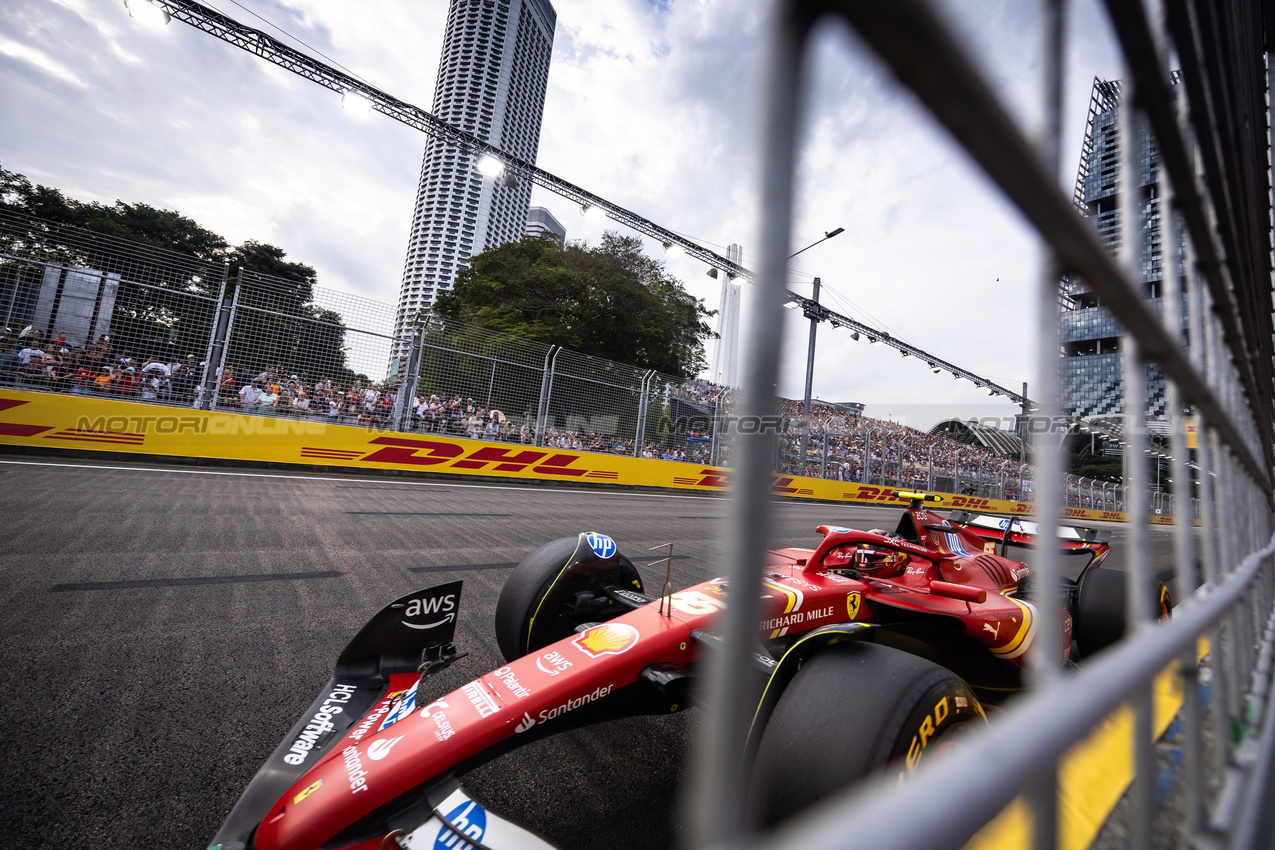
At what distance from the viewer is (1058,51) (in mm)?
430

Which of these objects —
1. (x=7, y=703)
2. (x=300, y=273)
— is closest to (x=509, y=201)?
(x=300, y=273)

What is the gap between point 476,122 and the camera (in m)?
45.3

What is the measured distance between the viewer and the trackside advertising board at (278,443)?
7.06 metres

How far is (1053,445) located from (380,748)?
4.58ft

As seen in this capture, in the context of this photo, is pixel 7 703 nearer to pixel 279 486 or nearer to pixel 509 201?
pixel 279 486

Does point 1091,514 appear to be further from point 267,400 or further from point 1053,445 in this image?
point 1053,445

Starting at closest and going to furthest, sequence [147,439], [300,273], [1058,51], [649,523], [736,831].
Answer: [736,831], [1058,51], [649,523], [147,439], [300,273]

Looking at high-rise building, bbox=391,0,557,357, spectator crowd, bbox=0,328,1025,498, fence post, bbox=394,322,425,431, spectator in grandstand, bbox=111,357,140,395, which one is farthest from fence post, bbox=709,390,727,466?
high-rise building, bbox=391,0,557,357

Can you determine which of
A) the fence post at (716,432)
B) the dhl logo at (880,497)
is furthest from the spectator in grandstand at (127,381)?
the dhl logo at (880,497)

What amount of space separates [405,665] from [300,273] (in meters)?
34.5

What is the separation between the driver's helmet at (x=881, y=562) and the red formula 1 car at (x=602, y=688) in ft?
0.04

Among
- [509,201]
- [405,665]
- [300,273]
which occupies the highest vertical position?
[509,201]

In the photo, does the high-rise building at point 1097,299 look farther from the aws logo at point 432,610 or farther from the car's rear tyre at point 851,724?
the aws logo at point 432,610

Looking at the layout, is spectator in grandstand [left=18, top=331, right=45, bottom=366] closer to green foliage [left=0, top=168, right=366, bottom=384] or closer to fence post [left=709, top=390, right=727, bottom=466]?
green foliage [left=0, top=168, right=366, bottom=384]
